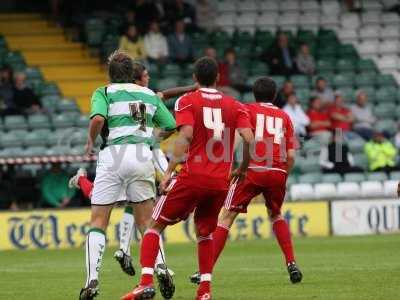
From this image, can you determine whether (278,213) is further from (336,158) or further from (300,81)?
(300,81)

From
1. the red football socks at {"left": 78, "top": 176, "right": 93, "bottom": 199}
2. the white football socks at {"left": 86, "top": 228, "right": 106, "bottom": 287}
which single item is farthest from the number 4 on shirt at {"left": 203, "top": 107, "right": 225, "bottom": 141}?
the red football socks at {"left": 78, "top": 176, "right": 93, "bottom": 199}

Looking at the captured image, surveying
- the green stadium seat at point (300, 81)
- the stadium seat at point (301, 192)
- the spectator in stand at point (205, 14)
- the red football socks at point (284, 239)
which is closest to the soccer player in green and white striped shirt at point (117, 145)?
the red football socks at point (284, 239)

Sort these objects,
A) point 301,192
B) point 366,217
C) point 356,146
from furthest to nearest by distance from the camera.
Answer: point 356,146 < point 301,192 < point 366,217

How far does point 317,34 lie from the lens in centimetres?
2744

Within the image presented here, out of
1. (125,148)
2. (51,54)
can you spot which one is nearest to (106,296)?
(125,148)

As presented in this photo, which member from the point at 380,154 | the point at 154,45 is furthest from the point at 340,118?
the point at 154,45

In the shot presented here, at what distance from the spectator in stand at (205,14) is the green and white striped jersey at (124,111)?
54.6 ft

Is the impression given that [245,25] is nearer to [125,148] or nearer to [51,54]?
[51,54]

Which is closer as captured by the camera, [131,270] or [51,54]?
[131,270]

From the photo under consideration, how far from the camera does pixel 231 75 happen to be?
24516mm

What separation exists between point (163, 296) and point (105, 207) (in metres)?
0.98

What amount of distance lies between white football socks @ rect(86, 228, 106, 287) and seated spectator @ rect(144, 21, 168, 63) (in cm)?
1456

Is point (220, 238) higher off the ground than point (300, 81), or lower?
lower

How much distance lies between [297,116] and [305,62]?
301 cm
